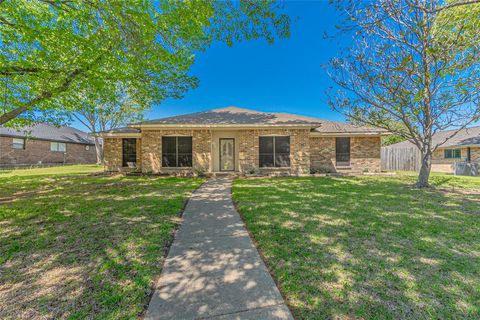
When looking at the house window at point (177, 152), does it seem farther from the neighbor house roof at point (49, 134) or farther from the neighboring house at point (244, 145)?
the neighbor house roof at point (49, 134)

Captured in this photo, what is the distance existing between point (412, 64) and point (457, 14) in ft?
5.19

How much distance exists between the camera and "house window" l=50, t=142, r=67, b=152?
24450mm

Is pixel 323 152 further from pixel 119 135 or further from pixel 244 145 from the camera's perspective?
pixel 119 135

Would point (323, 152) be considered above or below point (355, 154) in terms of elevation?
above

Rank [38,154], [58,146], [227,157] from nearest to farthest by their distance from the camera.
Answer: [227,157], [38,154], [58,146]

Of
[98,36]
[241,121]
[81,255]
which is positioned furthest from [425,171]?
[98,36]

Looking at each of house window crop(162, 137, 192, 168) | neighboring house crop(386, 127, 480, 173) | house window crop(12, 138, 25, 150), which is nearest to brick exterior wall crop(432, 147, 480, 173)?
neighboring house crop(386, 127, 480, 173)

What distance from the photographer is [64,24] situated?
662 cm

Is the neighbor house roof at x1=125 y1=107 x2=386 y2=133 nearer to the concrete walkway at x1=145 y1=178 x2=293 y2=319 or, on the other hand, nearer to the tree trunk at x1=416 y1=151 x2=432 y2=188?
the tree trunk at x1=416 y1=151 x2=432 y2=188

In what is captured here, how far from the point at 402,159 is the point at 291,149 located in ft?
42.2

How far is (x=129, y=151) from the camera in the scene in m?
13.2

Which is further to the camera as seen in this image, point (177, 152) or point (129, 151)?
point (129, 151)

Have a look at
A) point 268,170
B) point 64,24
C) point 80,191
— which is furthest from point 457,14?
point 80,191

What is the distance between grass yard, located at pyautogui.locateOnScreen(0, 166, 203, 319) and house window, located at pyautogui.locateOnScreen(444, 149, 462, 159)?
23.8m
